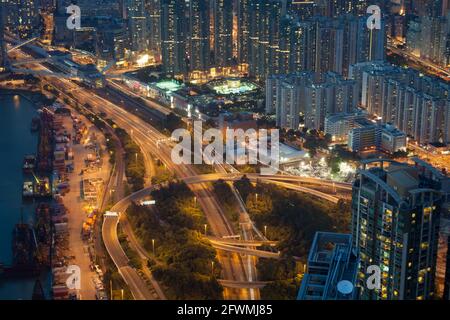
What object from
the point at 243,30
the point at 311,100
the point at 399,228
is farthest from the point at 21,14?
the point at 399,228

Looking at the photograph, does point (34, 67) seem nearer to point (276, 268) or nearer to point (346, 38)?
point (346, 38)

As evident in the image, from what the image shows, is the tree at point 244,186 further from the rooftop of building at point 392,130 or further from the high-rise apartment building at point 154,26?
the high-rise apartment building at point 154,26

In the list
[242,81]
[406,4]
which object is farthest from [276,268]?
[406,4]

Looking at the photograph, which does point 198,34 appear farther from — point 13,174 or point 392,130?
point 13,174

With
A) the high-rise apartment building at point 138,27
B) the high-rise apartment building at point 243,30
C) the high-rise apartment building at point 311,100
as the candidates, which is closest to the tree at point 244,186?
the high-rise apartment building at point 311,100

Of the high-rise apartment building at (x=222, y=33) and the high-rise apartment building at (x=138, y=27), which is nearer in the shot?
the high-rise apartment building at (x=222, y=33)

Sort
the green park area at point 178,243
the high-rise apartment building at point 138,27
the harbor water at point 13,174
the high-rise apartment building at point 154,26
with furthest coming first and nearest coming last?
the high-rise apartment building at point 138,27 → the high-rise apartment building at point 154,26 → the harbor water at point 13,174 → the green park area at point 178,243
